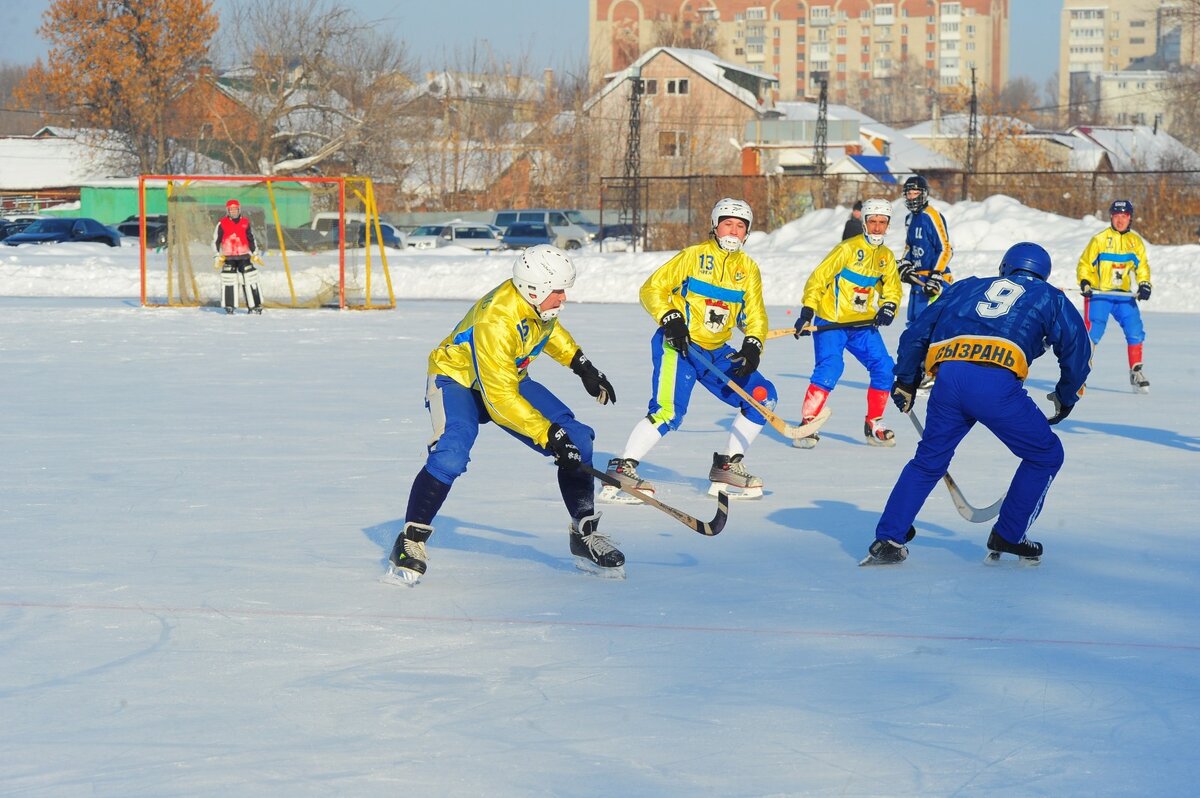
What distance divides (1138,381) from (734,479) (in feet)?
16.6

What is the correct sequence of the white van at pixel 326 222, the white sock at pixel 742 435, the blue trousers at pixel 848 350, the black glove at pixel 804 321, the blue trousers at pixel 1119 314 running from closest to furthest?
the white sock at pixel 742 435 → the black glove at pixel 804 321 → the blue trousers at pixel 848 350 → the blue trousers at pixel 1119 314 → the white van at pixel 326 222

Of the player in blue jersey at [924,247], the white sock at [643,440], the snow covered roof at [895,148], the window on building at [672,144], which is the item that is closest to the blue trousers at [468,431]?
the white sock at [643,440]

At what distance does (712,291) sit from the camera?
630 cm

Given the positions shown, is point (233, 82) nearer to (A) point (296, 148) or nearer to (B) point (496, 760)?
(A) point (296, 148)

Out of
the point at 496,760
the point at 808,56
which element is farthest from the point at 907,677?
the point at 808,56

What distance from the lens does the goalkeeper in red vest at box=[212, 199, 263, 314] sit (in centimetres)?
1642

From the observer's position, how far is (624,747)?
321 centimetres

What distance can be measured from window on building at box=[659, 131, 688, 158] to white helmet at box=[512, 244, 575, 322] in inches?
1835

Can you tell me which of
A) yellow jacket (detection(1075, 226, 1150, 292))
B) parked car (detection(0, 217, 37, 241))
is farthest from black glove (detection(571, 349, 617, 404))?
parked car (detection(0, 217, 37, 241))

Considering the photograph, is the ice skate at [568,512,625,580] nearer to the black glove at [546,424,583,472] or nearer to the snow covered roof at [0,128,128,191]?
the black glove at [546,424,583,472]

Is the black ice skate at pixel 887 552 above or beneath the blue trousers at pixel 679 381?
beneath

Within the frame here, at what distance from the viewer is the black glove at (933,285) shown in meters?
9.23

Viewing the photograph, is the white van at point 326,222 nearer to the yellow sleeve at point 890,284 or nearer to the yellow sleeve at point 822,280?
the yellow sleeve at point 822,280

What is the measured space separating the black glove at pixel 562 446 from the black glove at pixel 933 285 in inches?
205
